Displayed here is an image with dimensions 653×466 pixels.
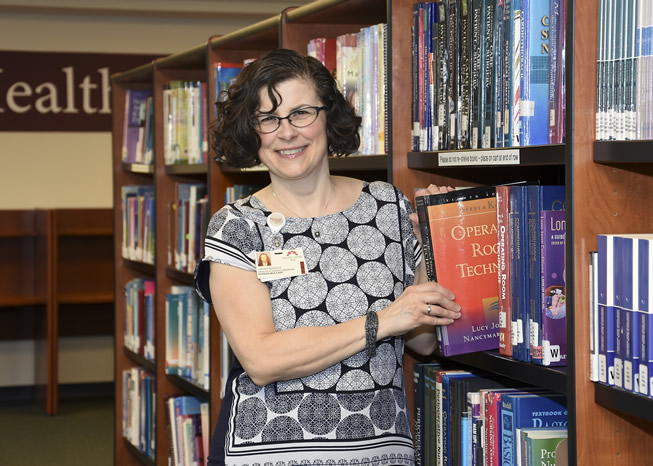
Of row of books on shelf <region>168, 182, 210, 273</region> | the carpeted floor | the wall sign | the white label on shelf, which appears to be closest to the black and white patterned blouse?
the white label on shelf

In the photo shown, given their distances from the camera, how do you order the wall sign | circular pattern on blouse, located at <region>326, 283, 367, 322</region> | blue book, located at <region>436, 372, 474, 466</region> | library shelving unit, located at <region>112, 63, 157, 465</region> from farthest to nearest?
the wall sign < library shelving unit, located at <region>112, 63, 157, 465</region> < blue book, located at <region>436, 372, 474, 466</region> < circular pattern on blouse, located at <region>326, 283, 367, 322</region>

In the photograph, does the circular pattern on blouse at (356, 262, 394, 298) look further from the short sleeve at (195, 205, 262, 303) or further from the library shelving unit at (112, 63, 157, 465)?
the library shelving unit at (112, 63, 157, 465)

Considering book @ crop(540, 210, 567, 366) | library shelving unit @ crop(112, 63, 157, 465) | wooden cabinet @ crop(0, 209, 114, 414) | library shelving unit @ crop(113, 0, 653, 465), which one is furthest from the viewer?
wooden cabinet @ crop(0, 209, 114, 414)

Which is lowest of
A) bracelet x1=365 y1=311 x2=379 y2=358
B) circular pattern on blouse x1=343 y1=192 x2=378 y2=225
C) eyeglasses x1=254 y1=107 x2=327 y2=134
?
bracelet x1=365 y1=311 x2=379 y2=358

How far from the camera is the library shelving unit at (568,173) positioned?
1.49 metres

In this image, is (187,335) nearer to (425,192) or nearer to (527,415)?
(425,192)

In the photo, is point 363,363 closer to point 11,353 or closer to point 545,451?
point 545,451

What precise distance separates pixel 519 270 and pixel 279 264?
482 millimetres

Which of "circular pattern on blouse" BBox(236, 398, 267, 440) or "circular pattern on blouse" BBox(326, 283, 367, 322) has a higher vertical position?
"circular pattern on blouse" BBox(326, 283, 367, 322)

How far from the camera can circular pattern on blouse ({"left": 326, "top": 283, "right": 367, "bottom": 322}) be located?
1829 mm

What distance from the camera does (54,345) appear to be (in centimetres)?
623

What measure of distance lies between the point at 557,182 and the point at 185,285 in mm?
2163

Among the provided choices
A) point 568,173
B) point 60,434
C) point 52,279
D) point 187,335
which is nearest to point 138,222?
point 187,335

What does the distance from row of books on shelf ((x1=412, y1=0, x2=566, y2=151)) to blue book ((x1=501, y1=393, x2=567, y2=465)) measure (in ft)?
1.68
